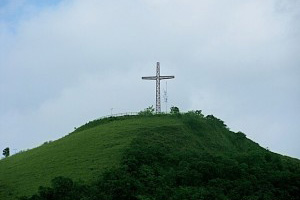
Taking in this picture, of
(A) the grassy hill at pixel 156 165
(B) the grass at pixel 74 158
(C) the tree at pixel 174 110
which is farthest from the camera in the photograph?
(C) the tree at pixel 174 110

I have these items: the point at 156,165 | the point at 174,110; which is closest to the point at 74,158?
the point at 156,165

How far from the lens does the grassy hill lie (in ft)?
137

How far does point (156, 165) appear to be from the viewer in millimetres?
47531

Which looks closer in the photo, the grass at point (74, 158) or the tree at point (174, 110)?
the grass at point (74, 158)

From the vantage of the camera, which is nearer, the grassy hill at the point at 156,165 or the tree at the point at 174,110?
the grassy hill at the point at 156,165

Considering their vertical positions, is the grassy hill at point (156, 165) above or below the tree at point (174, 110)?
below

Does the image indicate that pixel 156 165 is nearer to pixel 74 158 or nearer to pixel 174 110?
pixel 74 158

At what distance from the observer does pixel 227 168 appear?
1801 inches

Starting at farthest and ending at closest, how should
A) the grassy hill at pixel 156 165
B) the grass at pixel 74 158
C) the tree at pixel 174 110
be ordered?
1. the tree at pixel 174 110
2. the grass at pixel 74 158
3. the grassy hill at pixel 156 165

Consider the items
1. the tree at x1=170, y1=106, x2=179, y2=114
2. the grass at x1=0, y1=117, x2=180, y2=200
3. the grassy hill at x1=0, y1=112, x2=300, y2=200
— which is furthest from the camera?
the tree at x1=170, y1=106, x2=179, y2=114

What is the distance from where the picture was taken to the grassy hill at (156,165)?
1641 inches

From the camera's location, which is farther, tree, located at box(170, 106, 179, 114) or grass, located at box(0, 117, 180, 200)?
tree, located at box(170, 106, 179, 114)

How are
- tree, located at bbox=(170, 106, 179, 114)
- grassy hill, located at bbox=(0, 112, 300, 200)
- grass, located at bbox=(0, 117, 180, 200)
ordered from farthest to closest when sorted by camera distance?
tree, located at bbox=(170, 106, 179, 114), grass, located at bbox=(0, 117, 180, 200), grassy hill, located at bbox=(0, 112, 300, 200)

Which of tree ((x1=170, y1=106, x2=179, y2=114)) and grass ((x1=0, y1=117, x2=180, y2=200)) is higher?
tree ((x1=170, y1=106, x2=179, y2=114))
